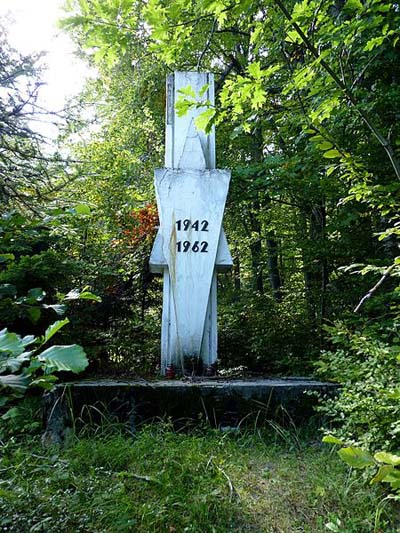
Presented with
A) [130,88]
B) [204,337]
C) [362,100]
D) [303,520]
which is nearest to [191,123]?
[362,100]

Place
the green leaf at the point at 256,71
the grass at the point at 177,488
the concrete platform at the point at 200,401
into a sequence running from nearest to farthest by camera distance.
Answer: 1. the grass at the point at 177,488
2. the green leaf at the point at 256,71
3. the concrete platform at the point at 200,401

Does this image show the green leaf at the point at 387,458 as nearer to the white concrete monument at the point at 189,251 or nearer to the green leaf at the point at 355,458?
the green leaf at the point at 355,458

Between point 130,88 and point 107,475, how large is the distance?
23.7 feet

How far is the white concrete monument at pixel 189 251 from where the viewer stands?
4004mm

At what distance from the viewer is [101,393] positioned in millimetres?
3041

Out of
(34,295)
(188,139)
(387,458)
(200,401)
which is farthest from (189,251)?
(387,458)

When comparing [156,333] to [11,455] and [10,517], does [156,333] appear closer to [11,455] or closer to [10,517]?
[11,455]

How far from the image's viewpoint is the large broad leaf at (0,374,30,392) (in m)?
0.84

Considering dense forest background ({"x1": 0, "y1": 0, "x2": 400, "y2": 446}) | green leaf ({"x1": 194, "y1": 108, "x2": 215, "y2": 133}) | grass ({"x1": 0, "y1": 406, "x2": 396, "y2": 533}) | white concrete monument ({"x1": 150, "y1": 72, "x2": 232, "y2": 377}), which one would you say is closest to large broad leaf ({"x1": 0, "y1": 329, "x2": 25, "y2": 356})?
dense forest background ({"x1": 0, "y1": 0, "x2": 400, "y2": 446})

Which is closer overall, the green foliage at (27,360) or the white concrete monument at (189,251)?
the green foliage at (27,360)

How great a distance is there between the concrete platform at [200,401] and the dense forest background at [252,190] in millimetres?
332

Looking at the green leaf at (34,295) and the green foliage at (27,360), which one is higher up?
the green leaf at (34,295)

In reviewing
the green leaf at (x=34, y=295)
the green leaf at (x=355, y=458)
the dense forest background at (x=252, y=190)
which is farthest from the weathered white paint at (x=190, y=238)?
the green leaf at (x=355, y=458)

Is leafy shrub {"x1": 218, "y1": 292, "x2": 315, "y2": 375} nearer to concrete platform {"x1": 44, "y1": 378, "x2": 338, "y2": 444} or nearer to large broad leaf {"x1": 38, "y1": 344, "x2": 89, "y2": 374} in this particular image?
concrete platform {"x1": 44, "y1": 378, "x2": 338, "y2": 444}
